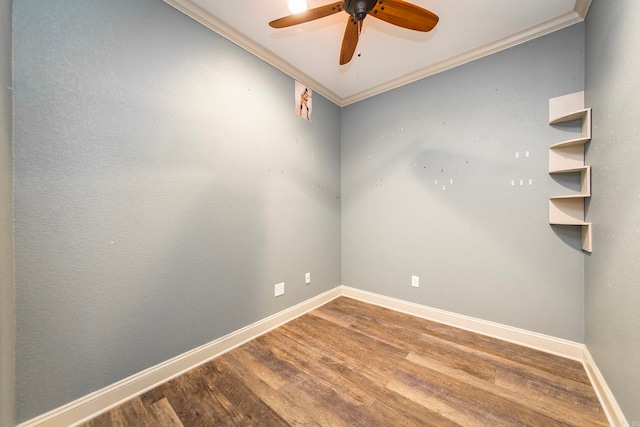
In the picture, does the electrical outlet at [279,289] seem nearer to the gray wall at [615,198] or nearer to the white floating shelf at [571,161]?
the gray wall at [615,198]

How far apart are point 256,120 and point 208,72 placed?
478mm

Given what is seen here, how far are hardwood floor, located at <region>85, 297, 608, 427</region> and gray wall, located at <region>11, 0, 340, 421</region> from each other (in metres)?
0.29

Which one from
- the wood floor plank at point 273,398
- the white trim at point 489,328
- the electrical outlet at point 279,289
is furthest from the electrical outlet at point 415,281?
the wood floor plank at point 273,398

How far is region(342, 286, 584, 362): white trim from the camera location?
1702 millimetres

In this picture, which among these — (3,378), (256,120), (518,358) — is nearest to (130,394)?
(3,378)

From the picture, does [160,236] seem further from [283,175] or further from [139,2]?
[139,2]

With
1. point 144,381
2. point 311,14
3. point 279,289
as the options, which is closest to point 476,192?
point 311,14

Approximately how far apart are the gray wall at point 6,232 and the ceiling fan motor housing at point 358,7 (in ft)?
5.27

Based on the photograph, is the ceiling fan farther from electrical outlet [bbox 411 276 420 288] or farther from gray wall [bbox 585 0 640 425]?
electrical outlet [bbox 411 276 420 288]

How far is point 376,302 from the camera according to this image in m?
2.68

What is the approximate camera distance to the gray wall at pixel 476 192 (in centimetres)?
174

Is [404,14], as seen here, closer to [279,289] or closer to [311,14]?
[311,14]

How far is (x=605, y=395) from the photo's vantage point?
1.26 m

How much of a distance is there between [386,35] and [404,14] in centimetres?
63
